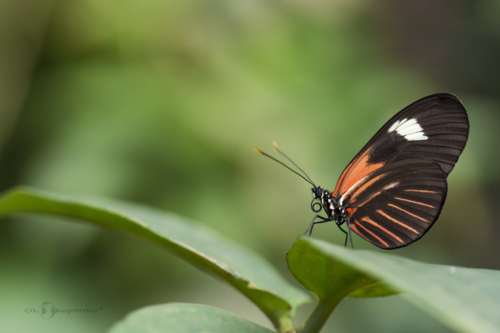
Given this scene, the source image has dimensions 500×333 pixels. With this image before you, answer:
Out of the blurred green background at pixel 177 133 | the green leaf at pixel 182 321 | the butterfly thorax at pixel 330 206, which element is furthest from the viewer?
the blurred green background at pixel 177 133

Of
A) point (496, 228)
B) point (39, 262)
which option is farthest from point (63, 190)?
point (496, 228)

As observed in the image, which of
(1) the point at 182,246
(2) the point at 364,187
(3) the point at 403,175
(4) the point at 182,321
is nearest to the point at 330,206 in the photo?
(2) the point at 364,187

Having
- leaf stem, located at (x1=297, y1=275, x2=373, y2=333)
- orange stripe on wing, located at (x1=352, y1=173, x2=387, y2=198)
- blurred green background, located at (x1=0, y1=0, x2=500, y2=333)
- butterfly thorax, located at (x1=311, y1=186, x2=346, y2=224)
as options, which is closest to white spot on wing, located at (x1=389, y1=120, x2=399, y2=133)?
orange stripe on wing, located at (x1=352, y1=173, x2=387, y2=198)

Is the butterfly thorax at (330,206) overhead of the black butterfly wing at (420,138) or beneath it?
beneath

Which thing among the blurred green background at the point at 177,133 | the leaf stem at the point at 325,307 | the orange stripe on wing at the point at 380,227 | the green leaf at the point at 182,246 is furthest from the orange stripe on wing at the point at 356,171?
the blurred green background at the point at 177,133

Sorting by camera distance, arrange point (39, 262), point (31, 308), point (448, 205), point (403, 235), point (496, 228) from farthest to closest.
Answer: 1. point (496, 228)
2. point (448, 205)
3. point (39, 262)
4. point (31, 308)
5. point (403, 235)

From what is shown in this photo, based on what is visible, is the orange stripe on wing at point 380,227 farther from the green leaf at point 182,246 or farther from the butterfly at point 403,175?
the green leaf at point 182,246

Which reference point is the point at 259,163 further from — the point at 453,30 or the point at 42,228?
the point at 453,30
